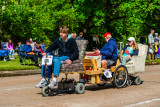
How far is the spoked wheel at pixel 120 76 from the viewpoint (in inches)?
382

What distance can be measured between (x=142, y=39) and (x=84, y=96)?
52.9 feet

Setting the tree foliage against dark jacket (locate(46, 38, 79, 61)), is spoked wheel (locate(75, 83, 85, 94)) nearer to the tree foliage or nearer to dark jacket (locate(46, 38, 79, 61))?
dark jacket (locate(46, 38, 79, 61))

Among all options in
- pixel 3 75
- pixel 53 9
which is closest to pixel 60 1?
pixel 53 9

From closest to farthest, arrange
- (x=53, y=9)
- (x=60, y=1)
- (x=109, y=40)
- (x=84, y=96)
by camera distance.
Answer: (x=84, y=96), (x=109, y=40), (x=60, y=1), (x=53, y=9)

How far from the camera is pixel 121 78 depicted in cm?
997

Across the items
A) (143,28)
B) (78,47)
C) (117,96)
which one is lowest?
(117,96)

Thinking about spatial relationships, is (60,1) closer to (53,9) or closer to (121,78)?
(53,9)

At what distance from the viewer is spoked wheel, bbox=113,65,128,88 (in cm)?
970

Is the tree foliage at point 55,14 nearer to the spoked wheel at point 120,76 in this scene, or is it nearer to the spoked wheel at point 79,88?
the spoked wheel at point 120,76

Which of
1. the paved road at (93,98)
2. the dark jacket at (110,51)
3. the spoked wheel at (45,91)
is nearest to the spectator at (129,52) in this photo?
the dark jacket at (110,51)

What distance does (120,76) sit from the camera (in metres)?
9.91

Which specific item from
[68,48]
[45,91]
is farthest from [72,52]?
[45,91]

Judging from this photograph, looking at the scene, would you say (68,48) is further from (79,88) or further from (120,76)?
(120,76)

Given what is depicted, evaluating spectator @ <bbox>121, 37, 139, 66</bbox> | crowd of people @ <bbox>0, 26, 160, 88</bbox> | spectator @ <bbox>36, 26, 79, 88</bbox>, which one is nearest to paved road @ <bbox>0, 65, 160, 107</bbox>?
crowd of people @ <bbox>0, 26, 160, 88</bbox>
